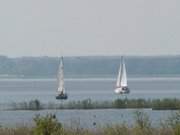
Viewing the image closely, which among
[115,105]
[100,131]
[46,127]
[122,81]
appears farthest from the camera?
[122,81]

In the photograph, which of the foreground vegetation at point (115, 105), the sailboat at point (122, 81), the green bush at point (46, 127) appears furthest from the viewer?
the sailboat at point (122, 81)

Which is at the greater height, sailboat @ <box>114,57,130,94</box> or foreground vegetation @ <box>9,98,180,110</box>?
sailboat @ <box>114,57,130,94</box>

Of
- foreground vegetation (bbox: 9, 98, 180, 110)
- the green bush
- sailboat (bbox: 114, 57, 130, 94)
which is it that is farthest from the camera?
sailboat (bbox: 114, 57, 130, 94)

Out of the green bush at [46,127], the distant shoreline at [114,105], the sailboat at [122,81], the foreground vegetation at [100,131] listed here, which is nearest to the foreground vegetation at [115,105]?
the distant shoreline at [114,105]

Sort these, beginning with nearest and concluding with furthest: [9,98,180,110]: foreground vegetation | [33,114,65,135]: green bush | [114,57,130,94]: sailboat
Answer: [33,114,65,135]: green bush → [9,98,180,110]: foreground vegetation → [114,57,130,94]: sailboat

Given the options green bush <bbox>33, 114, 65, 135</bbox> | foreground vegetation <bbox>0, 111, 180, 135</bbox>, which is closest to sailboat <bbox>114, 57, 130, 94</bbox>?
foreground vegetation <bbox>0, 111, 180, 135</bbox>

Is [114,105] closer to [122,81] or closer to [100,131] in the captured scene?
[122,81]

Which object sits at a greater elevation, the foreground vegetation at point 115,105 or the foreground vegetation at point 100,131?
the foreground vegetation at point 115,105

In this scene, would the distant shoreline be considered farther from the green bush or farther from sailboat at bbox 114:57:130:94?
the green bush

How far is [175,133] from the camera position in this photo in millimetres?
23078

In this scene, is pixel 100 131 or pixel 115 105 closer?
pixel 100 131

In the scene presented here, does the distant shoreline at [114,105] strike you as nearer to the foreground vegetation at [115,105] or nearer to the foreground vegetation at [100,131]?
the foreground vegetation at [115,105]

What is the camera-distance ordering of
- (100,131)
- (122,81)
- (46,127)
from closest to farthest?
(46,127)
(100,131)
(122,81)

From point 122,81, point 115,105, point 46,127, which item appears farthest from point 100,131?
point 122,81
